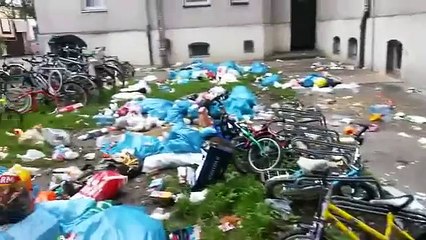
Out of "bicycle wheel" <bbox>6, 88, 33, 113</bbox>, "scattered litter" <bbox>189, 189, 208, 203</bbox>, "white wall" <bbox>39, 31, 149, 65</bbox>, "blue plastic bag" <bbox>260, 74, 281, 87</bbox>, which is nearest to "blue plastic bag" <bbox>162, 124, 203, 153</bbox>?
"scattered litter" <bbox>189, 189, 208, 203</bbox>

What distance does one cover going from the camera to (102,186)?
190 inches

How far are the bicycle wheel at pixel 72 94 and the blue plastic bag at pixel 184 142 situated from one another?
406 centimetres

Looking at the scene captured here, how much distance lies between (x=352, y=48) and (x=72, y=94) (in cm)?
845

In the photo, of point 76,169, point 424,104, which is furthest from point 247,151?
point 424,104

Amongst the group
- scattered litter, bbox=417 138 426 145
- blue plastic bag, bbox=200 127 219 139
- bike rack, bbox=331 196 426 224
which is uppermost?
bike rack, bbox=331 196 426 224

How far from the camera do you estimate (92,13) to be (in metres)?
16.0

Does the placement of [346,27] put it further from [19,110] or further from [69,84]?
[19,110]

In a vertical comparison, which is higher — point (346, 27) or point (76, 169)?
point (346, 27)

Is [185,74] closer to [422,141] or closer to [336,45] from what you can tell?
[336,45]

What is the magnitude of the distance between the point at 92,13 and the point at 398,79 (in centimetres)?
964

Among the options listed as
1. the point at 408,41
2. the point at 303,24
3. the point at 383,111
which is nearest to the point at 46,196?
the point at 383,111

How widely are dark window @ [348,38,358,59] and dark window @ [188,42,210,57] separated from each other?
4.46m

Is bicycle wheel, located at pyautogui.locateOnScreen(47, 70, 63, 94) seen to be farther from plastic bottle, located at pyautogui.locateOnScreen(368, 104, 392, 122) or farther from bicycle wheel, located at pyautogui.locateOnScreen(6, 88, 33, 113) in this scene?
plastic bottle, located at pyautogui.locateOnScreen(368, 104, 392, 122)

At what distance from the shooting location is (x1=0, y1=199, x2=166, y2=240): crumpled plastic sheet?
3627 millimetres
